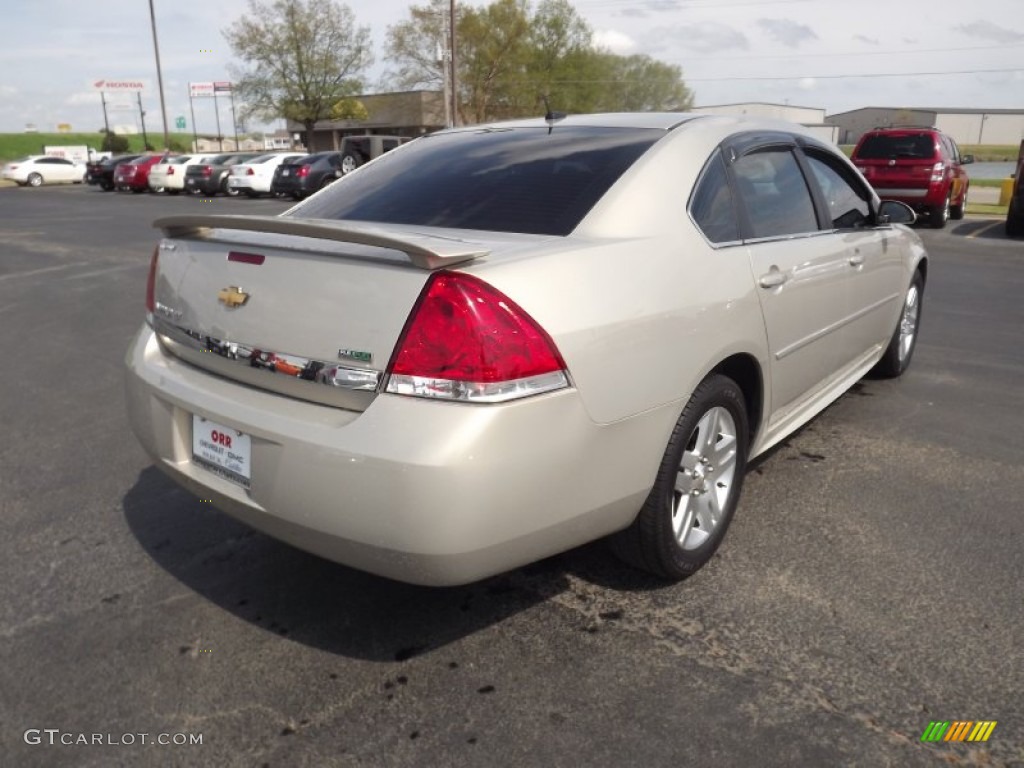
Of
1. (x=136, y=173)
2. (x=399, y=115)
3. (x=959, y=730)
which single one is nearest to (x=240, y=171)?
(x=136, y=173)

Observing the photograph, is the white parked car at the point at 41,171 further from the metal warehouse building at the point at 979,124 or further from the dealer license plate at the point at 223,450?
the metal warehouse building at the point at 979,124

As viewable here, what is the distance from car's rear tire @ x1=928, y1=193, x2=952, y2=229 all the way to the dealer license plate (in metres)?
14.8

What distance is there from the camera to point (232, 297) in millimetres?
2510

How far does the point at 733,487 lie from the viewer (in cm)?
308

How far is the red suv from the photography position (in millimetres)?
14203

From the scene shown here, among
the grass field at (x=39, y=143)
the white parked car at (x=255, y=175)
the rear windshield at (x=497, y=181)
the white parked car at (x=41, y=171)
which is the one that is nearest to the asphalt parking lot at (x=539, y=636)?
the rear windshield at (x=497, y=181)

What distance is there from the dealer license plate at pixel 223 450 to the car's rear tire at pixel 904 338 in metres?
4.07

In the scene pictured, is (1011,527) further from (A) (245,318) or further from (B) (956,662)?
(A) (245,318)

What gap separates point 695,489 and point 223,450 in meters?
1.55

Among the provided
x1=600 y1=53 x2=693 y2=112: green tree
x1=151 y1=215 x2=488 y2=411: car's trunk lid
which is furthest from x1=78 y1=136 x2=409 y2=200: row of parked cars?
x1=600 y1=53 x2=693 y2=112: green tree

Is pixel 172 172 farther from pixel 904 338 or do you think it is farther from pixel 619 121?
pixel 619 121

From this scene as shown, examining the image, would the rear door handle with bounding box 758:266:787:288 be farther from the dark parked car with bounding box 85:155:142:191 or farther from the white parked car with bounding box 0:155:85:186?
the white parked car with bounding box 0:155:85:186

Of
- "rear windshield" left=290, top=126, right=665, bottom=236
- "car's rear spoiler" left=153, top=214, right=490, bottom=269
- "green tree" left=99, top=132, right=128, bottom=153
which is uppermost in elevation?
"green tree" left=99, top=132, right=128, bottom=153

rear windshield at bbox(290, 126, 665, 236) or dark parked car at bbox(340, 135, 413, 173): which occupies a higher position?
dark parked car at bbox(340, 135, 413, 173)
